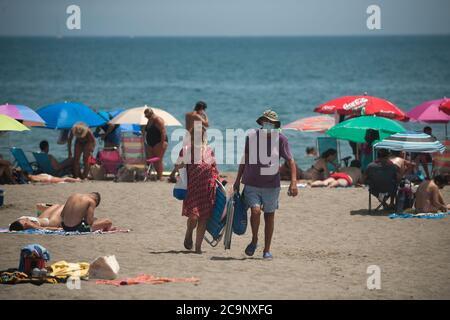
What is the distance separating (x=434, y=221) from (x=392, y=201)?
86 cm

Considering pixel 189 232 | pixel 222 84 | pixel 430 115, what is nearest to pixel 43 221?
pixel 189 232

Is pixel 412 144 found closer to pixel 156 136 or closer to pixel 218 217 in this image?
pixel 218 217

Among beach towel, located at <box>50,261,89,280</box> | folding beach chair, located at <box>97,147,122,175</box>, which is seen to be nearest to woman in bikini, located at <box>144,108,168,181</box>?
folding beach chair, located at <box>97,147,122,175</box>

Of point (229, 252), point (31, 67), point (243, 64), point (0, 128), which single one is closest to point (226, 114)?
point (0, 128)

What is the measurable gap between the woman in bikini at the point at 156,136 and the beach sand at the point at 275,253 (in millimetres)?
1926

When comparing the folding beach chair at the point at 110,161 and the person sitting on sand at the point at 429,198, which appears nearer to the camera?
the person sitting on sand at the point at 429,198

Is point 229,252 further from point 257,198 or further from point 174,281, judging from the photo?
point 174,281

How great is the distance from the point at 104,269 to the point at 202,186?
1589 millimetres

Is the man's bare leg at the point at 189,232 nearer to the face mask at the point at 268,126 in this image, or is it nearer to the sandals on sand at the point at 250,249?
the sandals on sand at the point at 250,249

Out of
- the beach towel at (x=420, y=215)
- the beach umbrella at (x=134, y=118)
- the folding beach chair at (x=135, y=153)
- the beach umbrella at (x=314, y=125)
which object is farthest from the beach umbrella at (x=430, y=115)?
the beach towel at (x=420, y=215)

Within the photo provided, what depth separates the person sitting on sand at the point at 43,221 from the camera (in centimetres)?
1138

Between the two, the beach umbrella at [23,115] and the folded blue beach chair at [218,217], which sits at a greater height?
the beach umbrella at [23,115]

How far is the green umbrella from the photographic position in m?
15.3

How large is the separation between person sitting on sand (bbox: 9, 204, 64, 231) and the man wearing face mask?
8.47ft
